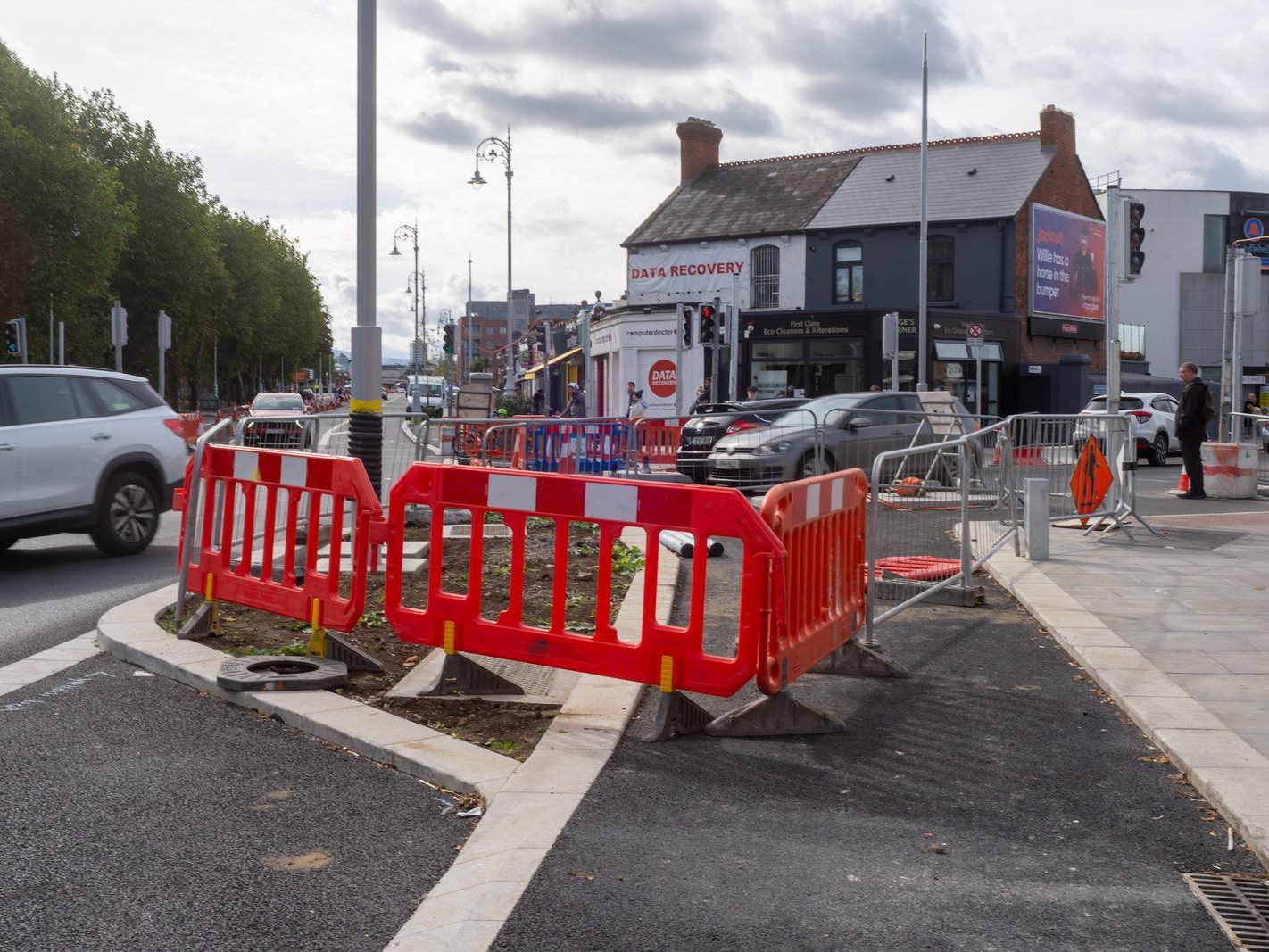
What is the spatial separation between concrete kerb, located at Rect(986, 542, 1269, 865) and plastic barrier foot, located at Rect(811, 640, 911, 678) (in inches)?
41.4

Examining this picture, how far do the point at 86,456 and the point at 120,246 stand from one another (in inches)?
1285

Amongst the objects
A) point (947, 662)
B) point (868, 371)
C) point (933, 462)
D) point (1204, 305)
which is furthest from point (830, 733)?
point (1204, 305)

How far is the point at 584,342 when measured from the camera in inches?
1356

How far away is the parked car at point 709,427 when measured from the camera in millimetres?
16672

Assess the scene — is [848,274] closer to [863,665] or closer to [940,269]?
[940,269]

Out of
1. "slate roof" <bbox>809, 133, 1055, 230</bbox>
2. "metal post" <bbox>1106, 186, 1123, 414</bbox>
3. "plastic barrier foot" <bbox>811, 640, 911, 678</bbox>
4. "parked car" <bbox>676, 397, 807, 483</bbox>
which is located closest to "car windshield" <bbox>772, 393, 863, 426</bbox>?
"parked car" <bbox>676, 397, 807, 483</bbox>

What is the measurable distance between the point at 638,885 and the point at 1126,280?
12283 mm

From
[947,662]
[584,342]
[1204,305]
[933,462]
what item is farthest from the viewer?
[1204,305]

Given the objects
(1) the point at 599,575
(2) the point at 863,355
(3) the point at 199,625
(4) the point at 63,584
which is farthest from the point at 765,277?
(1) the point at 599,575

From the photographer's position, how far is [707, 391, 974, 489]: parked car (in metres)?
13.3

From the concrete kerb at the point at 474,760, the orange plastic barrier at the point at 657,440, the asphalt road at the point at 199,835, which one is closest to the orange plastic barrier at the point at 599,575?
Result: the concrete kerb at the point at 474,760

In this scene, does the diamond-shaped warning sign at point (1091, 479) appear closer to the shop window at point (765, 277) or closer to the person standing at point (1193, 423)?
the person standing at point (1193, 423)

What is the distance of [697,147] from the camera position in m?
47.9

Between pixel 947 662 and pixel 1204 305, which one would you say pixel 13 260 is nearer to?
pixel 947 662
